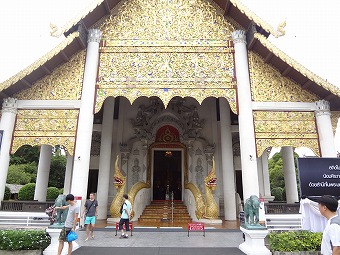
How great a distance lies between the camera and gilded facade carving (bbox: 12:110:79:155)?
7258 millimetres

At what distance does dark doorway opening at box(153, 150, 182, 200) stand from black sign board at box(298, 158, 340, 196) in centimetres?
674

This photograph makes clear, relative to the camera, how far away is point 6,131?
7227mm

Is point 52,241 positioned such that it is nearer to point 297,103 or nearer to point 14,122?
point 14,122

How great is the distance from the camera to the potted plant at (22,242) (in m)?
4.33

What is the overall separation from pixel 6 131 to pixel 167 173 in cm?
658

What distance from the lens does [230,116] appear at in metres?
10.4

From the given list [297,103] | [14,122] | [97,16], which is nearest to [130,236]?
[14,122]

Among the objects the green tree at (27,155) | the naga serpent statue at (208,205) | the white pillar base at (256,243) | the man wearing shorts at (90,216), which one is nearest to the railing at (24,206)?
the man wearing shorts at (90,216)

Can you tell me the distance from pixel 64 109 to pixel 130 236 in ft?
13.3

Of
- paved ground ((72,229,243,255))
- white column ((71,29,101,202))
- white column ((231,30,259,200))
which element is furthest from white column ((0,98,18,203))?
white column ((231,30,259,200))

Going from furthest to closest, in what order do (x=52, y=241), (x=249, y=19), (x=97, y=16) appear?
(x=97, y=16) → (x=249, y=19) → (x=52, y=241)

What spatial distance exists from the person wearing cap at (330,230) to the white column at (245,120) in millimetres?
4859

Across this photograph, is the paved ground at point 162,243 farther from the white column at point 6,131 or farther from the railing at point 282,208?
the white column at point 6,131

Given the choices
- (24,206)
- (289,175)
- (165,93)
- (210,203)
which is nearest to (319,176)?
(210,203)
